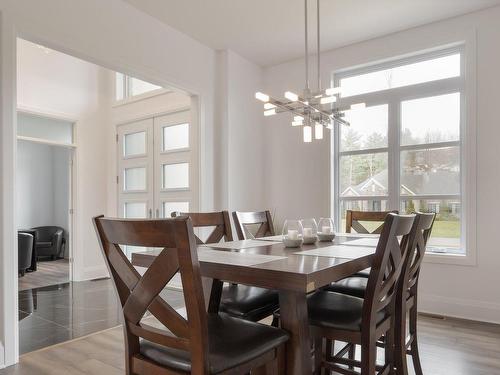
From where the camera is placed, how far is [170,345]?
1.24 m

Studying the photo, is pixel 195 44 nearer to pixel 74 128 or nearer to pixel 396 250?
pixel 74 128

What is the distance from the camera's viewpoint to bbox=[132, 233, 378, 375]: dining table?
4.40ft

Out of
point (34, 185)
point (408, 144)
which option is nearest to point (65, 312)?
point (408, 144)

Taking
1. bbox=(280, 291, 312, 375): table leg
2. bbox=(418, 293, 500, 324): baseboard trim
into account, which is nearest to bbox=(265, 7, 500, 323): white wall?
bbox=(418, 293, 500, 324): baseboard trim

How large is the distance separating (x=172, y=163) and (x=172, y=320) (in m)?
3.70

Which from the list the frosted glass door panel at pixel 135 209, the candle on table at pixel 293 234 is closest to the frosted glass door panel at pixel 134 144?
the frosted glass door panel at pixel 135 209

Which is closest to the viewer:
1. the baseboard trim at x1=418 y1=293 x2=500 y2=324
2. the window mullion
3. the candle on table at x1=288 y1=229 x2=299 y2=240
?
the candle on table at x1=288 y1=229 x2=299 y2=240

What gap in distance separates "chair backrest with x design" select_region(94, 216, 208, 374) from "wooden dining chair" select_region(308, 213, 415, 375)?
29.3 inches

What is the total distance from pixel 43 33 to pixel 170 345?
251cm

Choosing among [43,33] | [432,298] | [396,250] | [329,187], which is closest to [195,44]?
[43,33]

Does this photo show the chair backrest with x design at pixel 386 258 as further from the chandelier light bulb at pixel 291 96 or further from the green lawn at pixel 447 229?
the green lawn at pixel 447 229

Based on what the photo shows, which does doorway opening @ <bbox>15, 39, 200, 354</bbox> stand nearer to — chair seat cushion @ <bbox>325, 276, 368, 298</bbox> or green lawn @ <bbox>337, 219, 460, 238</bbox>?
chair seat cushion @ <bbox>325, 276, 368, 298</bbox>

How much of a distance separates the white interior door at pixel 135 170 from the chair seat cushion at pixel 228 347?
146 inches

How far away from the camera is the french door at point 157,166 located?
4.60m
